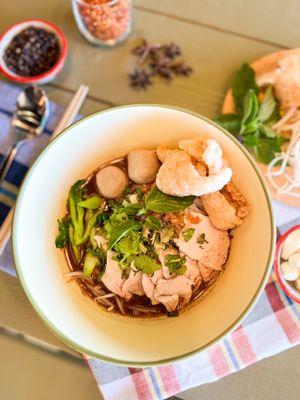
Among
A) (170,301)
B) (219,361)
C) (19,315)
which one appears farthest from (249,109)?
(19,315)

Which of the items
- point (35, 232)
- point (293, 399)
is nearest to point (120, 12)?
point (35, 232)

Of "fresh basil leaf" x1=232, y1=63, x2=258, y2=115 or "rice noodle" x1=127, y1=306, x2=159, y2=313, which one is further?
"fresh basil leaf" x1=232, y1=63, x2=258, y2=115

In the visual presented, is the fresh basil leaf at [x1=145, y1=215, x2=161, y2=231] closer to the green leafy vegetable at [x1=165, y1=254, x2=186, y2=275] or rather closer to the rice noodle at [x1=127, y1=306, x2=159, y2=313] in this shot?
the green leafy vegetable at [x1=165, y1=254, x2=186, y2=275]

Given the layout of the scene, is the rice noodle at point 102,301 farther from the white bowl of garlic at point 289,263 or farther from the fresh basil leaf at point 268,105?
the fresh basil leaf at point 268,105

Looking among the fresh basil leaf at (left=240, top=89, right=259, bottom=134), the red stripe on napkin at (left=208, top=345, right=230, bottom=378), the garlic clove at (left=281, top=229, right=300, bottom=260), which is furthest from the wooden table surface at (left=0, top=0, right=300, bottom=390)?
the red stripe on napkin at (left=208, top=345, right=230, bottom=378)

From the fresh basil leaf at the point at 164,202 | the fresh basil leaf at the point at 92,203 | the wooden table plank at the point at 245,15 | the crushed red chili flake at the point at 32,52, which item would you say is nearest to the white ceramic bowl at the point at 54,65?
the crushed red chili flake at the point at 32,52

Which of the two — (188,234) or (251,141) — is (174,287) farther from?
(251,141)
